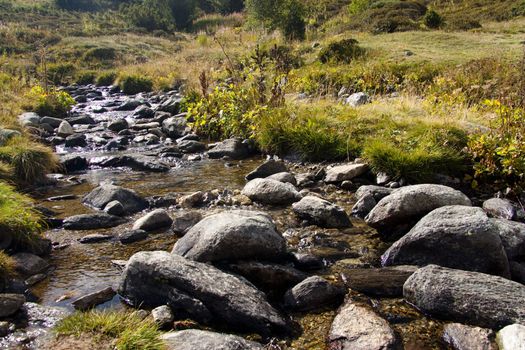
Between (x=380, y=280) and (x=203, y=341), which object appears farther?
(x=380, y=280)

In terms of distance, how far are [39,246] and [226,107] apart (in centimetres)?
772

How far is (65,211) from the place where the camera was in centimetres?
791

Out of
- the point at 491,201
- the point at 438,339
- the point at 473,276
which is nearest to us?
the point at 438,339

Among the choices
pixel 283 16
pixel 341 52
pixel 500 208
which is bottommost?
pixel 500 208

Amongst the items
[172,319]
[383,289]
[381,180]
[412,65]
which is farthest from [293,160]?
[412,65]

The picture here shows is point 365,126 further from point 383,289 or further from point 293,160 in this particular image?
point 383,289

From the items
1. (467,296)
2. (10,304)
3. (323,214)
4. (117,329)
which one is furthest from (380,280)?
(10,304)

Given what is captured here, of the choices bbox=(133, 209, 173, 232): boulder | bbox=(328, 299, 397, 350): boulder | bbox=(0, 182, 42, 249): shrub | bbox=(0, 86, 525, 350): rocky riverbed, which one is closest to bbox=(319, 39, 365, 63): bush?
bbox=(0, 86, 525, 350): rocky riverbed

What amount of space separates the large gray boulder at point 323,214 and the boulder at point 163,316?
2.91m

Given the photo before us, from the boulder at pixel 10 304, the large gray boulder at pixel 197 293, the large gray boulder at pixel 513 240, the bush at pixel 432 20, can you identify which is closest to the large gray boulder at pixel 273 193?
the large gray boulder at pixel 197 293

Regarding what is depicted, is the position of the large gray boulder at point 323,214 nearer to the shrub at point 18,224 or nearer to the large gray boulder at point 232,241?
the large gray boulder at point 232,241

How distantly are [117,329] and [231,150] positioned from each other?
7.54 meters

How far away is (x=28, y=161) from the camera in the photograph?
9430mm

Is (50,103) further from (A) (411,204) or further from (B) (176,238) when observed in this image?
(A) (411,204)
